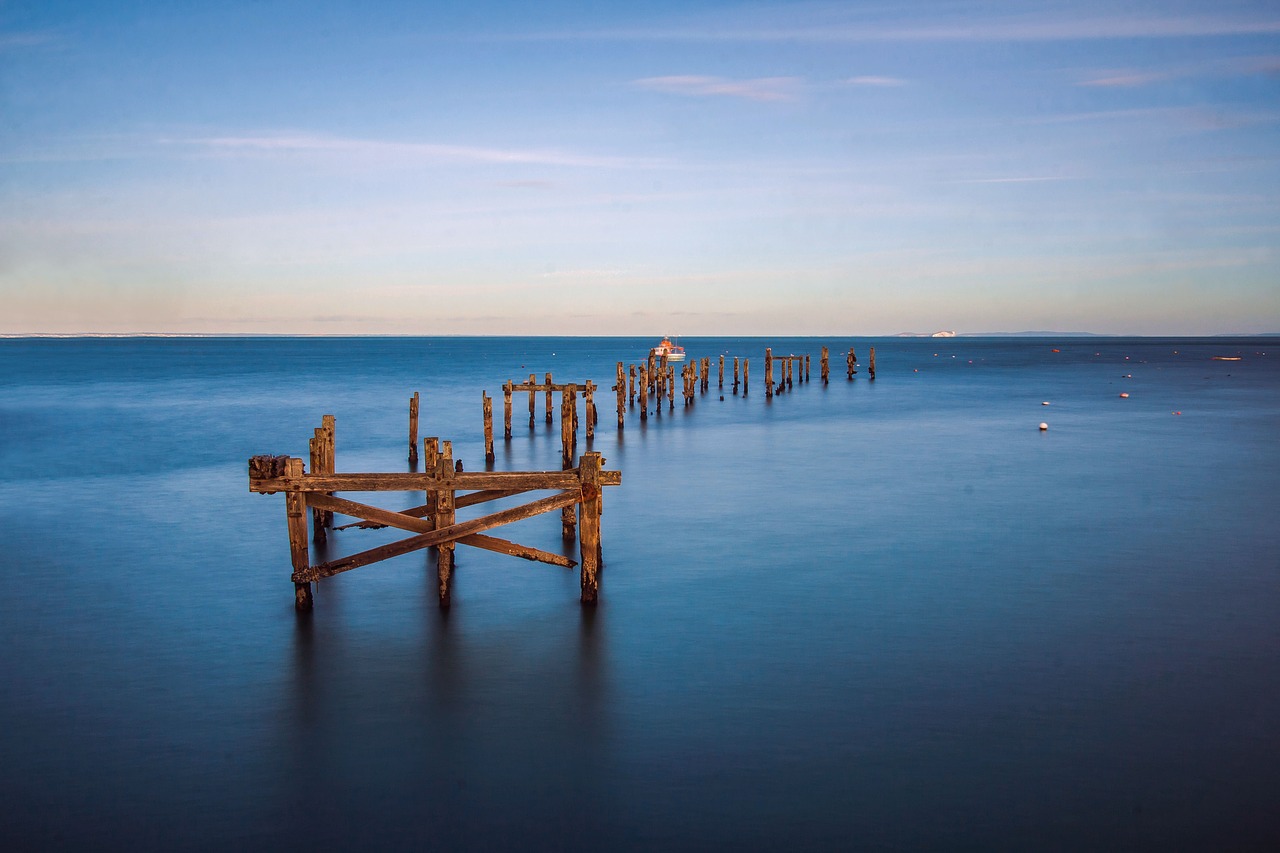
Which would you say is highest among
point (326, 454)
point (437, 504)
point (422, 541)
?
point (326, 454)

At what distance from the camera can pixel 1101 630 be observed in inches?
525

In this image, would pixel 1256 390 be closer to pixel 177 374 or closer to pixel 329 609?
pixel 329 609

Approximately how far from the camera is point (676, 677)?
11.7 metres

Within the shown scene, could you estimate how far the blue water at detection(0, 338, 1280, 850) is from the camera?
8.63 meters

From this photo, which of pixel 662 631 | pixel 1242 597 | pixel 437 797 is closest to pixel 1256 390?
pixel 1242 597

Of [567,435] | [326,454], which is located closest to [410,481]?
[326,454]

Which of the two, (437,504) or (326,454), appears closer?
(437,504)

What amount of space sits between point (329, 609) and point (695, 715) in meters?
6.11

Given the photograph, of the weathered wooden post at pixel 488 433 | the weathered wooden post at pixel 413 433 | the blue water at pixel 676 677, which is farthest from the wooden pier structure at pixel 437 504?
the weathered wooden post at pixel 488 433

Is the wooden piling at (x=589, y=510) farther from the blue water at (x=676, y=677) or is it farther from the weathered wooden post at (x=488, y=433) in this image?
the weathered wooden post at (x=488, y=433)

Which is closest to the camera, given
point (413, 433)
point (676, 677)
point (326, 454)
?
point (676, 677)

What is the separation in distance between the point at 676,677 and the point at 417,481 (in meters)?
4.22

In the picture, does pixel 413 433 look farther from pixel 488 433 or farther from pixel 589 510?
pixel 589 510

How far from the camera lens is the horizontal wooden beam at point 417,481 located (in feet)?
42.2
